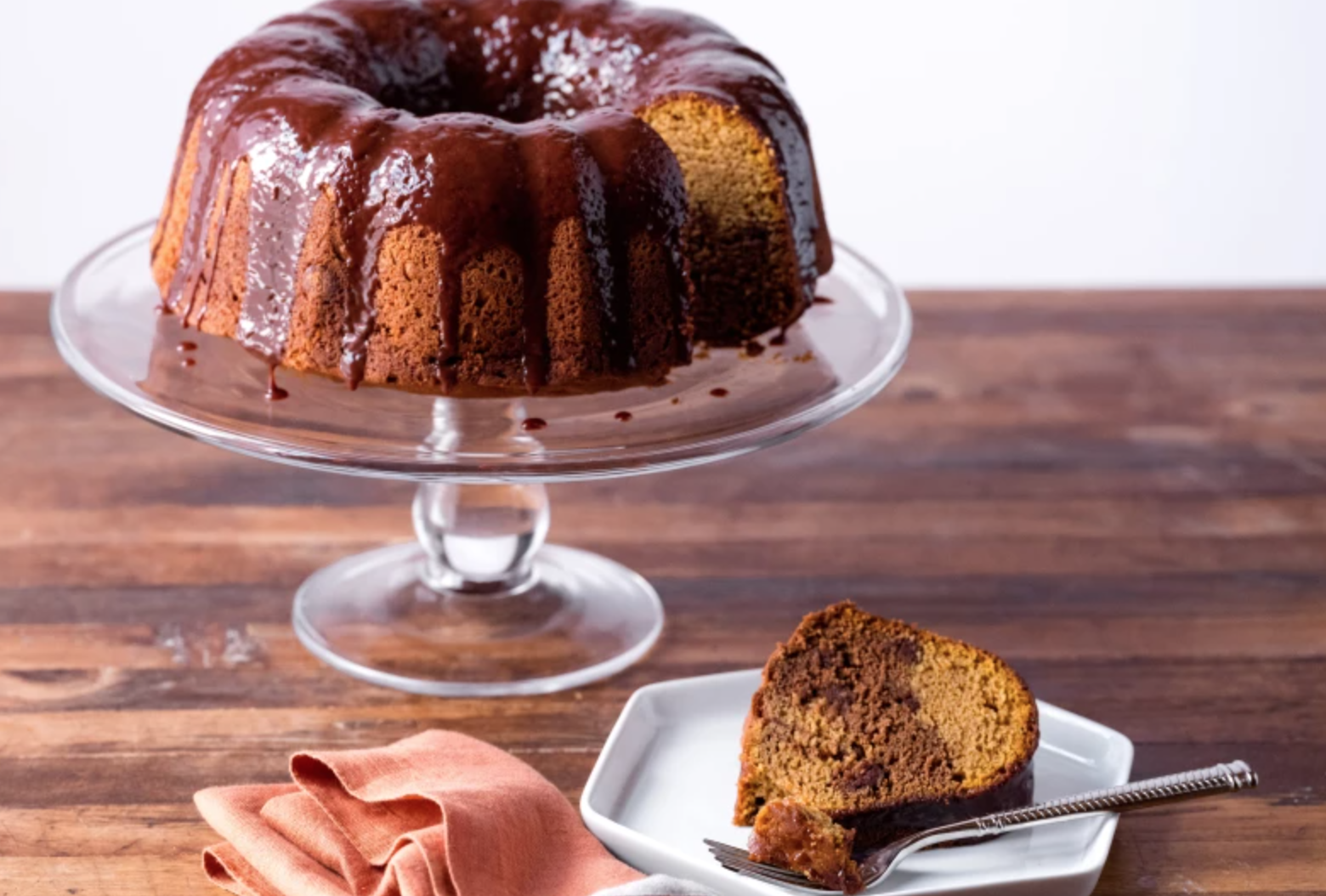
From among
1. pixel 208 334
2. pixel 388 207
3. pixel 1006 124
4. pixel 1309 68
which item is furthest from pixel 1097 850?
pixel 1309 68

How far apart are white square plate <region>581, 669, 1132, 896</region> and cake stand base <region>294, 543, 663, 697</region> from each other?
0.22 metres

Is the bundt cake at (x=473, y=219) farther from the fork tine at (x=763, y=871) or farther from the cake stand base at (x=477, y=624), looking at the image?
the fork tine at (x=763, y=871)

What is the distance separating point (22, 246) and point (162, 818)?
302cm

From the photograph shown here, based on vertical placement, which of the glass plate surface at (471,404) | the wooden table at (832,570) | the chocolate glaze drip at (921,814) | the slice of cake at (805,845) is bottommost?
the wooden table at (832,570)

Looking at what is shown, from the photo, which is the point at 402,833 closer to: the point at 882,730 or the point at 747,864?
the point at 747,864

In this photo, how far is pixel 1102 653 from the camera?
205 centimetres

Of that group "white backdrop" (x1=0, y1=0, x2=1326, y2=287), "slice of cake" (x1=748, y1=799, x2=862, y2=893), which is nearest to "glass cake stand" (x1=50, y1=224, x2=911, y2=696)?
"slice of cake" (x1=748, y1=799, x2=862, y2=893)

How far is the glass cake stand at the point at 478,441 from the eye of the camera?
1745 millimetres

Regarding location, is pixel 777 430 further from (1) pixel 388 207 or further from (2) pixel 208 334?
(2) pixel 208 334

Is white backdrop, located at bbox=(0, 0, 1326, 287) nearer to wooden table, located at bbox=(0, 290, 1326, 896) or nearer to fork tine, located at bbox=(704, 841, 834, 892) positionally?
wooden table, located at bbox=(0, 290, 1326, 896)

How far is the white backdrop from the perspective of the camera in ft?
13.9

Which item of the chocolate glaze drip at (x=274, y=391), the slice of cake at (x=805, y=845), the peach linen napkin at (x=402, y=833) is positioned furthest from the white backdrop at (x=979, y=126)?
the slice of cake at (x=805, y=845)

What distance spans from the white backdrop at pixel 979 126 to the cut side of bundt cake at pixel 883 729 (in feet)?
8.95

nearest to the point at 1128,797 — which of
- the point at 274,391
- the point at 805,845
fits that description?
the point at 805,845
